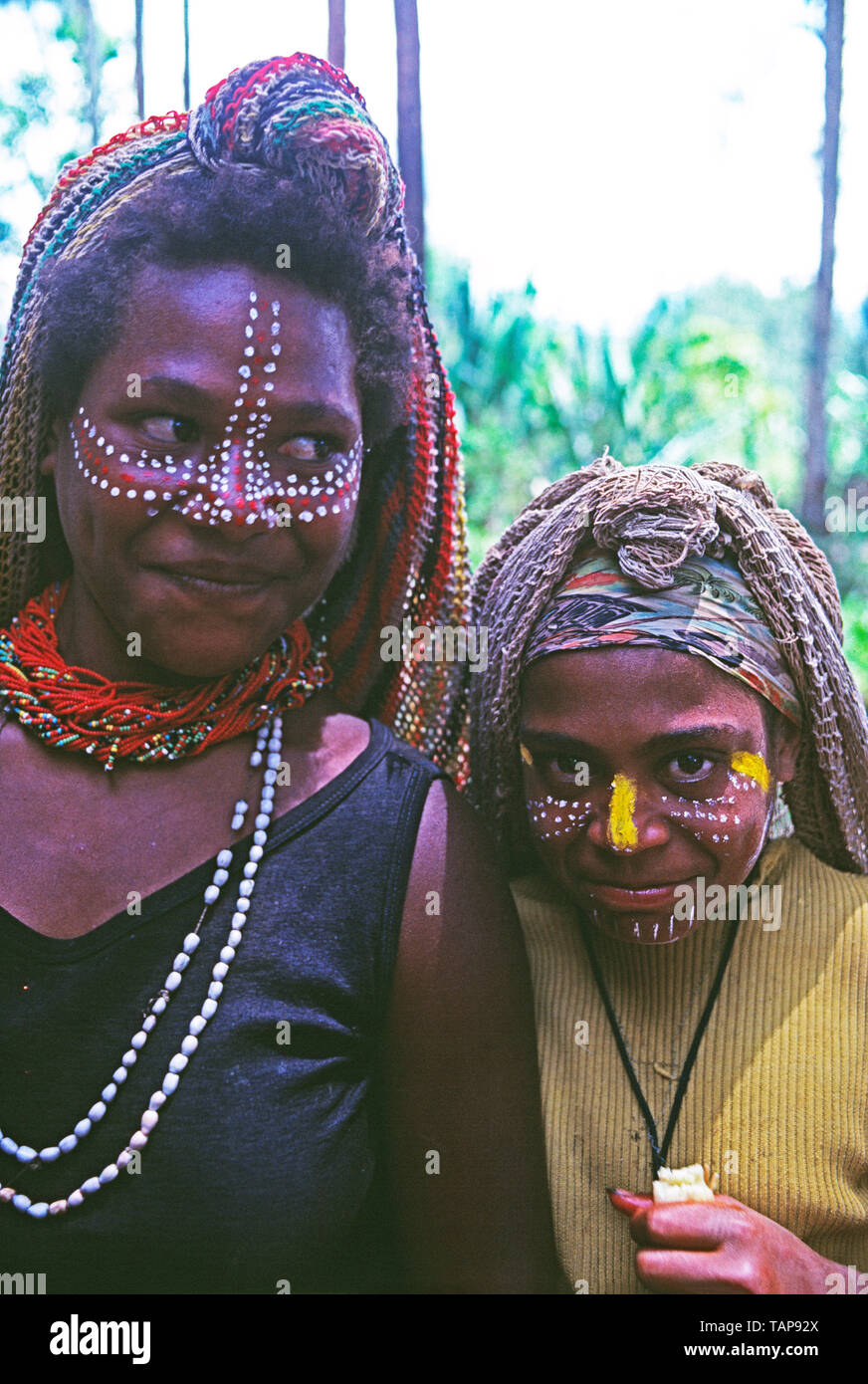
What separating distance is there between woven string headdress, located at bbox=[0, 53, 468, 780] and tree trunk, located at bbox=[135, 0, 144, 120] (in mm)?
952

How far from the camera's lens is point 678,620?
1548 millimetres

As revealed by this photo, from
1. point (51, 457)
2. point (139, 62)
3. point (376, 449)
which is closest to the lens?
point (51, 457)

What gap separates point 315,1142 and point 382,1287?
0.29 metres

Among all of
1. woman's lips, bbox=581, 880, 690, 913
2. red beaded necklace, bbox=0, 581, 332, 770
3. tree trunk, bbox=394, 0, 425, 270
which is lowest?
woman's lips, bbox=581, 880, 690, 913

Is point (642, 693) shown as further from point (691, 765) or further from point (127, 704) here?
point (127, 704)

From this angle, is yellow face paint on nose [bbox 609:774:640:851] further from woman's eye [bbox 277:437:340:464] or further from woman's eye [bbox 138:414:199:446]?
woman's eye [bbox 138:414:199:446]

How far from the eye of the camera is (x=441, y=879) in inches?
62.4

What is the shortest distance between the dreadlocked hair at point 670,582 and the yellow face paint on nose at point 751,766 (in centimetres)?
15

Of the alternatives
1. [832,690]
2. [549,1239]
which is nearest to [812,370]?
[832,690]

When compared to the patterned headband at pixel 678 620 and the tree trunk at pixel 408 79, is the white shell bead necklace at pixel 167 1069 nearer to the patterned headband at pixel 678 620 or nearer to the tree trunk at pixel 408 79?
the patterned headband at pixel 678 620

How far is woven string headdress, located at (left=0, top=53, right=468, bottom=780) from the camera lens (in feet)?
4.98

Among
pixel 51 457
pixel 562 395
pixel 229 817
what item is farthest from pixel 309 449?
pixel 562 395

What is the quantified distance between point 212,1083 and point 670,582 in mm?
852

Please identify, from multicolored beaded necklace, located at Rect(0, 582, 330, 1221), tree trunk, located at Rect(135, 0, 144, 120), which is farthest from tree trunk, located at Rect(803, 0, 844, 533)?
multicolored beaded necklace, located at Rect(0, 582, 330, 1221)
